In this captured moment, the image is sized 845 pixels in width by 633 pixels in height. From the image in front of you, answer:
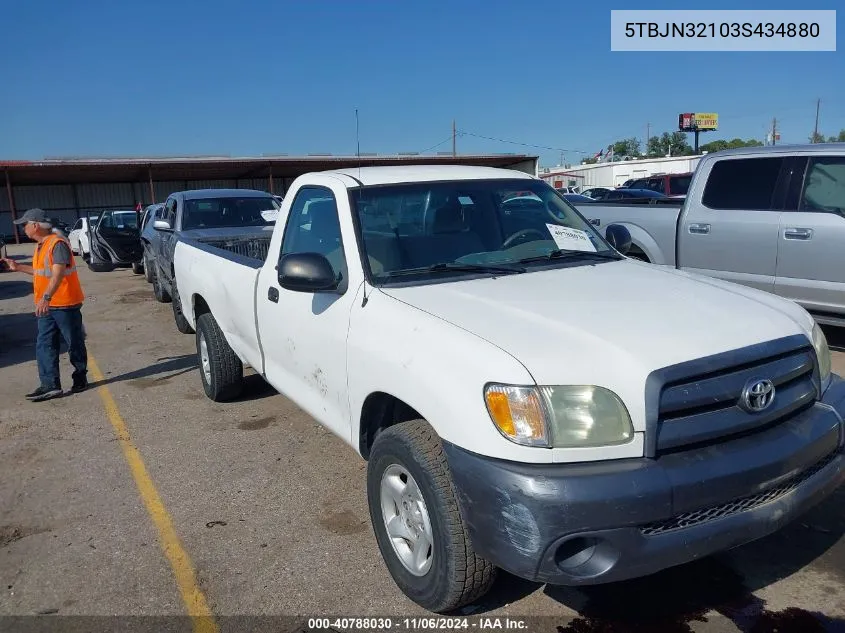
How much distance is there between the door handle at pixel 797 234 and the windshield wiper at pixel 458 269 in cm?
426

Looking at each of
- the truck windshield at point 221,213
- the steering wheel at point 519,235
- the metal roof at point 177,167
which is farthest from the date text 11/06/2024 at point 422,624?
the metal roof at point 177,167

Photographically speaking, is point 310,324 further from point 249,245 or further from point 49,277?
point 49,277

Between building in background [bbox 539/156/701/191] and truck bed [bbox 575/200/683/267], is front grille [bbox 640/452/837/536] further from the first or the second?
building in background [bbox 539/156/701/191]

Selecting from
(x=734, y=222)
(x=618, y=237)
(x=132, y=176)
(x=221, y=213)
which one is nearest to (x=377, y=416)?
(x=618, y=237)

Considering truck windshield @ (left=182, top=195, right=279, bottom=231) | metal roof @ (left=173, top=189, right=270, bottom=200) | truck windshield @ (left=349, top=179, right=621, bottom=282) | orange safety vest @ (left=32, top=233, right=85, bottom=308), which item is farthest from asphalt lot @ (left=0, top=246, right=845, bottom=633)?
metal roof @ (left=173, top=189, right=270, bottom=200)

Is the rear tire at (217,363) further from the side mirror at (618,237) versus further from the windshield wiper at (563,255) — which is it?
the side mirror at (618,237)

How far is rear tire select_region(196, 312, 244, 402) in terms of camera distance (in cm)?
566

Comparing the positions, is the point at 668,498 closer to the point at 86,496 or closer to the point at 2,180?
the point at 86,496

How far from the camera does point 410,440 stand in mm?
2828

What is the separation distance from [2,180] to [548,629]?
39.0 m

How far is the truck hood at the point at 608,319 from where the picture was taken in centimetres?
248

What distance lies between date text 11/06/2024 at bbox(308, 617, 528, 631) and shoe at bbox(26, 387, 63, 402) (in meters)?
4.63

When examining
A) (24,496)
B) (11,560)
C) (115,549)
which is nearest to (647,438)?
(115,549)

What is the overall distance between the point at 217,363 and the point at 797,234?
5.39 metres
